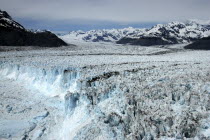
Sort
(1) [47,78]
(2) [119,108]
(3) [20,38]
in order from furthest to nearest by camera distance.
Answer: (3) [20,38] < (1) [47,78] < (2) [119,108]

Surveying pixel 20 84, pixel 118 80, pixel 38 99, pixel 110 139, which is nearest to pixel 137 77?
pixel 118 80

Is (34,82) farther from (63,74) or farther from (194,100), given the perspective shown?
(194,100)

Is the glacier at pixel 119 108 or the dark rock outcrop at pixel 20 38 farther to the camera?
A: the dark rock outcrop at pixel 20 38

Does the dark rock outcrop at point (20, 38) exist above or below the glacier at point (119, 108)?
above

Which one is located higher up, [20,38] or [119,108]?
[20,38]

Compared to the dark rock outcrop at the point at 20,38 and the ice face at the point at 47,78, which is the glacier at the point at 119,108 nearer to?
the ice face at the point at 47,78

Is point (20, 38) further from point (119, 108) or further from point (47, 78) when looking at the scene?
point (119, 108)

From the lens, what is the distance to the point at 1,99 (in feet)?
43.5

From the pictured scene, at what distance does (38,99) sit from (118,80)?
18.2 ft

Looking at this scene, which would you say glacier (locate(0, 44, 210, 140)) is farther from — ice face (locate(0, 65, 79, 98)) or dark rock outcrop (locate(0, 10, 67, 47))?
dark rock outcrop (locate(0, 10, 67, 47))

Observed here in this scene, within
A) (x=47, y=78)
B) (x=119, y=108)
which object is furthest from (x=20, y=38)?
(x=119, y=108)

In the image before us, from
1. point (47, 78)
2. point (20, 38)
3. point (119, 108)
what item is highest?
point (20, 38)

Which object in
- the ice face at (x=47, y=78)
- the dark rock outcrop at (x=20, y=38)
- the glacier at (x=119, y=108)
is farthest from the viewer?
the dark rock outcrop at (x=20, y=38)

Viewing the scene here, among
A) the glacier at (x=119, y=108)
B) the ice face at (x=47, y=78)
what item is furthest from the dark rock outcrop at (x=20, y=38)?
the glacier at (x=119, y=108)
